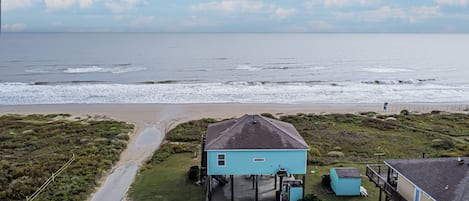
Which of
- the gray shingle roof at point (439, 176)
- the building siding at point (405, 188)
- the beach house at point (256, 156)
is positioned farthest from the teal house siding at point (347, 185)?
the gray shingle roof at point (439, 176)

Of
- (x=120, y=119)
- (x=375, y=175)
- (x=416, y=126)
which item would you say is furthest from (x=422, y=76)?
(x=375, y=175)

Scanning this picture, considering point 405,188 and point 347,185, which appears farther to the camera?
point 347,185

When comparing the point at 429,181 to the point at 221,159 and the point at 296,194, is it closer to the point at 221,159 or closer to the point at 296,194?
the point at 296,194

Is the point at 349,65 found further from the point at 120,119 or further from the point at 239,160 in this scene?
the point at 239,160

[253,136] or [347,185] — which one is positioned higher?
[253,136]

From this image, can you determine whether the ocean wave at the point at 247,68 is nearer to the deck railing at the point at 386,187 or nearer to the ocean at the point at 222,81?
the ocean at the point at 222,81

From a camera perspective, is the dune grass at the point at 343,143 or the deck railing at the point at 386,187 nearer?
the deck railing at the point at 386,187

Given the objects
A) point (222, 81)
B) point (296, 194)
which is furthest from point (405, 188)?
point (222, 81)

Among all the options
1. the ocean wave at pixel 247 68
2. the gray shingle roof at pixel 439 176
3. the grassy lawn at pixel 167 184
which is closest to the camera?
the gray shingle roof at pixel 439 176
